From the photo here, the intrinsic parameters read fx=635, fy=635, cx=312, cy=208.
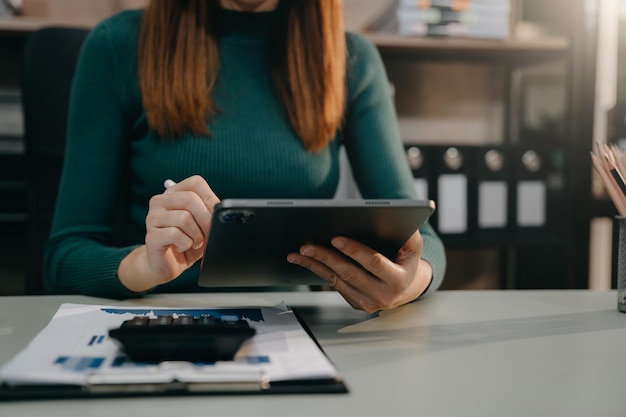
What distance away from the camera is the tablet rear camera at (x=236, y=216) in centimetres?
53

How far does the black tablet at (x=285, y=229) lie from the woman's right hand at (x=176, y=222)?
54mm

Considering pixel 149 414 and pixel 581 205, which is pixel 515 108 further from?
pixel 149 414

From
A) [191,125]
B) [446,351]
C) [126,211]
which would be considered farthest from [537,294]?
[126,211]

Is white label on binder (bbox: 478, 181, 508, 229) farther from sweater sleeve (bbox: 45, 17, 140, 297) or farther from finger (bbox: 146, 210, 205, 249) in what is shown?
finger (bbox: 146, 210, 205, 249)

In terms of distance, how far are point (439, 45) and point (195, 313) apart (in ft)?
4.54

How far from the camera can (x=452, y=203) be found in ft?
5.74

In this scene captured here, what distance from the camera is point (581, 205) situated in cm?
181

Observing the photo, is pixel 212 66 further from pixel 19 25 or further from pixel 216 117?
pixel 19 25

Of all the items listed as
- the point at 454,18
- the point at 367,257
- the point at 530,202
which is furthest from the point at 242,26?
the point at 530,202

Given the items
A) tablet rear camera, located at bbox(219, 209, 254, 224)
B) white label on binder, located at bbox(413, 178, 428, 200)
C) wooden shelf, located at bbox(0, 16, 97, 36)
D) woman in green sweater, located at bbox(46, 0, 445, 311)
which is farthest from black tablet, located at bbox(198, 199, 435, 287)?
wooden shelf, located at bbox(0, 16, 97, 36)

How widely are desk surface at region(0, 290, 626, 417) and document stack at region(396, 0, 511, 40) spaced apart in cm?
112

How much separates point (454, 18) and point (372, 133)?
786 millimetres

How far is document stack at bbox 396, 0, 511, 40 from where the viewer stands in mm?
1772

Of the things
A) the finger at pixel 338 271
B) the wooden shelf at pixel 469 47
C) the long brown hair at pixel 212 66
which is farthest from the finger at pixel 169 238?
the wooden shelf at pixel 469 47
